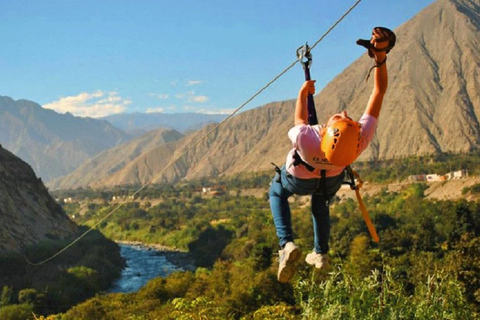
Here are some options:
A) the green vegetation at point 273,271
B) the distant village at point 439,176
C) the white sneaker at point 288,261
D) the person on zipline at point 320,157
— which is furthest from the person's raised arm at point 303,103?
the distant village at point 439,176

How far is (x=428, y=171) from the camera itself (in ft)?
369

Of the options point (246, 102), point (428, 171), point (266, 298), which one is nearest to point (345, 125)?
point (246, 102)

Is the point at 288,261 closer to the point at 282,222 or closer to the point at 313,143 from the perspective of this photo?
the point at 282,222

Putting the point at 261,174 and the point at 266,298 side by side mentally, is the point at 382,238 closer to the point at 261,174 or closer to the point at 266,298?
the point at 266,298

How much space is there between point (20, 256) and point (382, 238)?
1621 inches

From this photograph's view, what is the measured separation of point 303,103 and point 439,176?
343 feet

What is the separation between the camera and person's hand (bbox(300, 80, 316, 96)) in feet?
14.9

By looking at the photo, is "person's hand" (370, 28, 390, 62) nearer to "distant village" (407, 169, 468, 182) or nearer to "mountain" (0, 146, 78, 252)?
"mountain" (0, 146, 78, 252)

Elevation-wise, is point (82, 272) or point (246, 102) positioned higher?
point (246, 102)

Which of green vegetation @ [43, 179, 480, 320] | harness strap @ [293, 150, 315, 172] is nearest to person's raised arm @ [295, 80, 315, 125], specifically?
harness strap @ [293, 150, 315, 172]

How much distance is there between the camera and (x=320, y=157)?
4.23 metres

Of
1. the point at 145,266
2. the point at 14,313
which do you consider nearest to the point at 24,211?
the point at 145,266

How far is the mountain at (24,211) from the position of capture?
213ft

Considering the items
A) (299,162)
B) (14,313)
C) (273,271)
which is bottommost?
(14,313)
